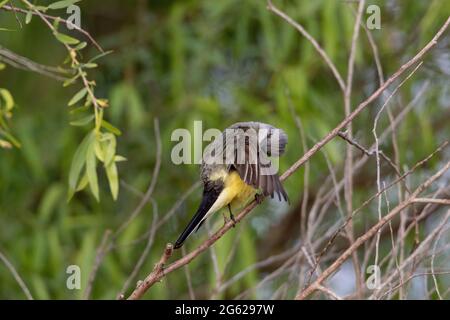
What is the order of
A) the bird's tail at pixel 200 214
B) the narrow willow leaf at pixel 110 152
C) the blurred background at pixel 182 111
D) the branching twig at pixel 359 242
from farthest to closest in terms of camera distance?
the blurred background at pixel 182 111, the narrow willow leaf at pixel 110 152, the bird's tail at pixel 200 214, the branching twig at pixel 359 242

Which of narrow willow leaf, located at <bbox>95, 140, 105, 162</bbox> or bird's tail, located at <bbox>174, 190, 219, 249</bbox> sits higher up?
narrow willow leaf, located at <bbox>95, 140, 105, 162</bbox>

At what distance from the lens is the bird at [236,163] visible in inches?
110

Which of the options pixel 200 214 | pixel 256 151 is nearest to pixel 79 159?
pixel 200 214

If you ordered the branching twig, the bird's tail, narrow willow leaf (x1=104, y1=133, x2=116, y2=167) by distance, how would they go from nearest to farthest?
the branching twig, the bird's tail, narrow willow leaf (x1=104, y1=133, x2=116, y2=167)

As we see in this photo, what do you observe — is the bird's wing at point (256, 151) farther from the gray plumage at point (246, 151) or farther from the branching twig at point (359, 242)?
the branching twig at point (359, 242)

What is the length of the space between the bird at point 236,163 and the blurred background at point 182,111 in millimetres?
1415

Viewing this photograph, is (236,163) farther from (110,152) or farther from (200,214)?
(110,152)

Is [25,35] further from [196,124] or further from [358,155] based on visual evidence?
[358,155]

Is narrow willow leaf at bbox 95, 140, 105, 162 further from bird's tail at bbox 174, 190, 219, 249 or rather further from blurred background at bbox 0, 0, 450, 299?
blurred background at bbox 0, 0, 450, 299

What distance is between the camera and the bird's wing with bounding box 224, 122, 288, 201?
104 inches

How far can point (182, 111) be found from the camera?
4.97 metres

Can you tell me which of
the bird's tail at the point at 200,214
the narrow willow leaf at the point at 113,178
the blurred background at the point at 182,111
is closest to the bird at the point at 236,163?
the bird's tail at the point at 200,214

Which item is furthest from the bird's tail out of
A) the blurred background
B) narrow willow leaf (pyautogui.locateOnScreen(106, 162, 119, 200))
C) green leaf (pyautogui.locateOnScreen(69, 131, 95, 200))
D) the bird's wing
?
the blurred background

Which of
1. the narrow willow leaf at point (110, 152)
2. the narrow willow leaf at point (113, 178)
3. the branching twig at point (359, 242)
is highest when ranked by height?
the narrow willow leaf at point (110, 152)
